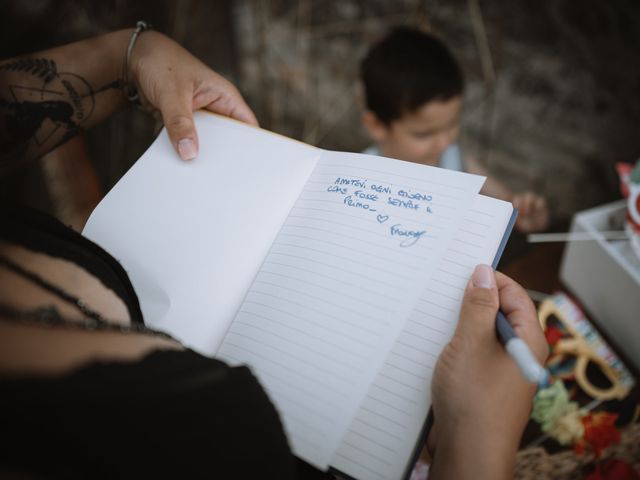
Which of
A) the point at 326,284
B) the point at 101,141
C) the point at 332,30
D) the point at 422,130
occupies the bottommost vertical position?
the point at 326,284

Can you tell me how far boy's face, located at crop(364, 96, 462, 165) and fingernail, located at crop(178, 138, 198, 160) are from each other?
2.80 feet

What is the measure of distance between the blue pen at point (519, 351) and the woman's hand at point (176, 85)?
1.71 ft

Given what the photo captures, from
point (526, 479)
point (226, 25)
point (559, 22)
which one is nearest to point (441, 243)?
point (526, 479)

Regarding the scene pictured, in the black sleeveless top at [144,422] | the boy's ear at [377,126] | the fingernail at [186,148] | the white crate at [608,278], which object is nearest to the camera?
the black sleeveless top at [144,422]

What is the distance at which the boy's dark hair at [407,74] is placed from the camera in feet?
4.40

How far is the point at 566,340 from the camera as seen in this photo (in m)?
0.85

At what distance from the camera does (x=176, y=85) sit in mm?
766

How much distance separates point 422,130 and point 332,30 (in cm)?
91

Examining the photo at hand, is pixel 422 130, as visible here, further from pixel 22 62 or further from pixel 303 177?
pixel 22 62

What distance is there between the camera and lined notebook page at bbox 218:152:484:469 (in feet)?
1.76

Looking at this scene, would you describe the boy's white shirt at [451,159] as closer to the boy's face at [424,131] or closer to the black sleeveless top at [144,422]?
the boy's face at [424,131]

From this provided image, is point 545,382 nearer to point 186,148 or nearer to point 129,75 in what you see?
point 186,148

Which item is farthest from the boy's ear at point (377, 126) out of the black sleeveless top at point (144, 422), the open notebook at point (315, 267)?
the black sleeveless top at point (144, 422)
